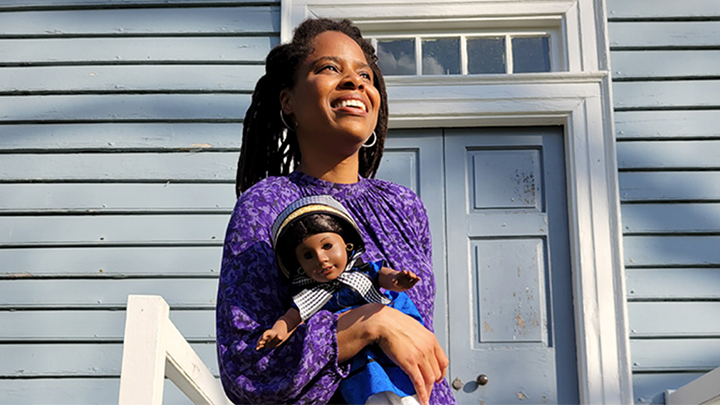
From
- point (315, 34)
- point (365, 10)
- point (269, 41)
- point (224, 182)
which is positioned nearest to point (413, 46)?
point (365, 10)

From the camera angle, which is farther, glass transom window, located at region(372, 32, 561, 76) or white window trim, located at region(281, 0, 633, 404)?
glass transom window, located at region(372, 32, 561, 76)

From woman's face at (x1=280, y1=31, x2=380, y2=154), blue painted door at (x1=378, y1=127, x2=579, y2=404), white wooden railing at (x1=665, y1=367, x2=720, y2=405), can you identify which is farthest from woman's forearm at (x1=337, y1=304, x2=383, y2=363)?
blue painted door at (x1=378, y1=127, x2=579, y2=404)

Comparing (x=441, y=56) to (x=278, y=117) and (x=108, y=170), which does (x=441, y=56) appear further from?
(x=278, y=117)

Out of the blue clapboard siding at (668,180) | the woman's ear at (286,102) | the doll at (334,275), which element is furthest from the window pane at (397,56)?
the doll at (334,275)

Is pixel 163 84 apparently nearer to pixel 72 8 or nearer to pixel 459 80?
pixel 72 8

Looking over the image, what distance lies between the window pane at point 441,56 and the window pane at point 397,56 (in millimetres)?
63

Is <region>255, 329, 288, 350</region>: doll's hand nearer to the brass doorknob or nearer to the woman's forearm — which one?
the woman's forearm

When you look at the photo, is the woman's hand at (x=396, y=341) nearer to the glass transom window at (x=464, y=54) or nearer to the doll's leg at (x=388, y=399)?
the doll's leg at (x=388, y=399)

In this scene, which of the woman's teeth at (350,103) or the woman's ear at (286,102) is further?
the woman's ear at (286,102)

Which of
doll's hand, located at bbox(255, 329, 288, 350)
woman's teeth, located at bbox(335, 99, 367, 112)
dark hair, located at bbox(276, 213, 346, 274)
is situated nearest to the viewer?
doll's hand, located at bbox(255, 329, 288, 350)

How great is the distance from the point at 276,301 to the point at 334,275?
0.36ft

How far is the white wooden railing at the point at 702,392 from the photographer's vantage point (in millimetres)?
2547

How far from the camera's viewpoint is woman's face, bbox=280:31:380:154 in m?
1.63

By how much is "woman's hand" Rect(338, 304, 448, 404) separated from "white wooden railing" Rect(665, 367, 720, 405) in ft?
4.78
